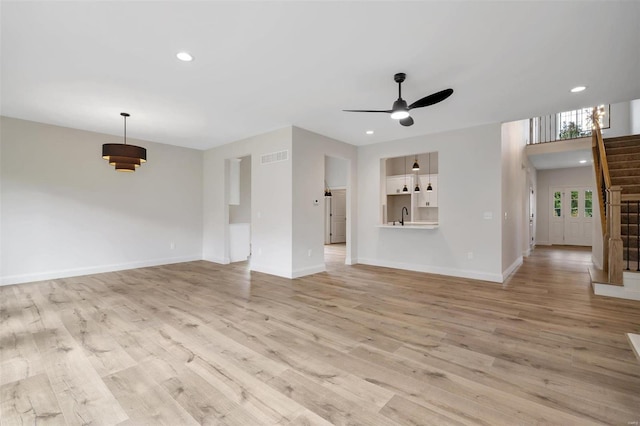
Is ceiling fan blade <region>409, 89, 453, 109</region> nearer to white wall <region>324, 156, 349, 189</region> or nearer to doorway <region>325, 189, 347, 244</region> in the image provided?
white wall <region>324, 156, 349, 189</region>

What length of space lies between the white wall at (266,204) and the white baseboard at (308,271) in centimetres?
13

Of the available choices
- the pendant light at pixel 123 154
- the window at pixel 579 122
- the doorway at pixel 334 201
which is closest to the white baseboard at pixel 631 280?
the window at pixel 579 122

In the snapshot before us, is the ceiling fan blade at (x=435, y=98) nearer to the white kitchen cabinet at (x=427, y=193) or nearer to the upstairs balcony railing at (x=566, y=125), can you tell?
the white kitchen cabinet at (x=427, y=193)

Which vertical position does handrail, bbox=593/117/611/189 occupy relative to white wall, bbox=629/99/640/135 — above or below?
below

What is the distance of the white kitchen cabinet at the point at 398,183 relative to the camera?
28.7ft

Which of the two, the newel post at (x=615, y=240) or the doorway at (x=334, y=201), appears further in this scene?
the doorway at (x=334, y=201)

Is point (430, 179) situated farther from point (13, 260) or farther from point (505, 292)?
point (13, 260)

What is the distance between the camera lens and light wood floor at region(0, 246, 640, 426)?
5.89 feet

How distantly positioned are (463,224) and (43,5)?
6.12m

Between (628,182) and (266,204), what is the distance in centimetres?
677

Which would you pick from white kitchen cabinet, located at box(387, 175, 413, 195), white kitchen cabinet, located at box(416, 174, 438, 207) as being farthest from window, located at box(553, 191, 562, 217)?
white kitchen cabinet, located at box(387, 175, 413, 195)

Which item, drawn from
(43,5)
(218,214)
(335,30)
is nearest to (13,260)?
(218,214)

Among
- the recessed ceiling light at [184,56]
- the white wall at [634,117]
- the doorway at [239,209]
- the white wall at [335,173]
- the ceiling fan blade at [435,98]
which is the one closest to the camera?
the recessed ceiling light at [184,56]

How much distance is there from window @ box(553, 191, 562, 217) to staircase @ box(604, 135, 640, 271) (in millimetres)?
4943
